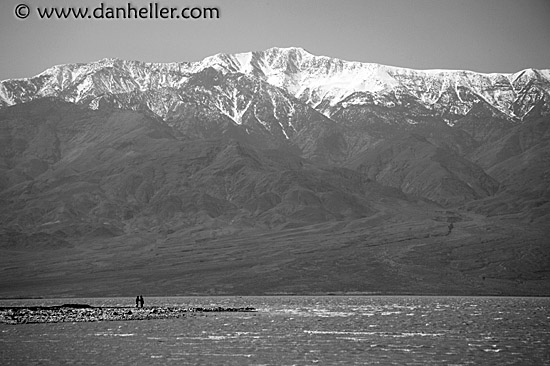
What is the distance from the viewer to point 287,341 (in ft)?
322

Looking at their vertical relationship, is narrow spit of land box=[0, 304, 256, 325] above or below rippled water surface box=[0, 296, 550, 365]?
above

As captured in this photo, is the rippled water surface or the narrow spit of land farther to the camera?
the narrow spit of land

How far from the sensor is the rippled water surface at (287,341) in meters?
82.1

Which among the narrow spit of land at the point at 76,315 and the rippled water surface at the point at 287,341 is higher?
the narrow spit of land at the point at 76,315

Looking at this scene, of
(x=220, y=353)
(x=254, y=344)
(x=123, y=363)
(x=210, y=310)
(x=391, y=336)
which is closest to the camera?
(x=123, y=363)

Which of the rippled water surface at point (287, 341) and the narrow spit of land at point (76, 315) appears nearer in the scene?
the rippled water surface at point (287, 341)

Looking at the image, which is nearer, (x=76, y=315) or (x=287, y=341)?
(x=287, y=341)

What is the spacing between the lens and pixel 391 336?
343ft

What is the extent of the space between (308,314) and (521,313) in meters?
32.7

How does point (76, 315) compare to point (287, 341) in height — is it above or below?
Result: above

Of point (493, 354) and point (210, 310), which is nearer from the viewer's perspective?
point (493, 354)

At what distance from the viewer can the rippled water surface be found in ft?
269

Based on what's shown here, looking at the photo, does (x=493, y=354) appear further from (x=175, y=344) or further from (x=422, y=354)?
(x=175, y=344)

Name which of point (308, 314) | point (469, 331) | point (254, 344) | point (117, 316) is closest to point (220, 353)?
point (254, 344)
